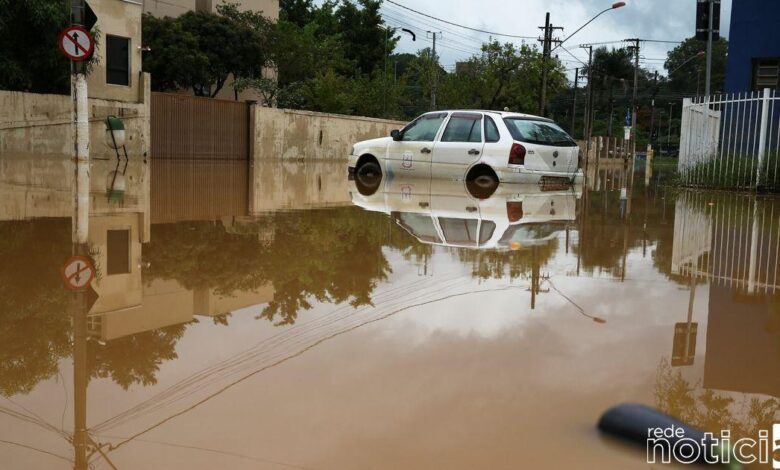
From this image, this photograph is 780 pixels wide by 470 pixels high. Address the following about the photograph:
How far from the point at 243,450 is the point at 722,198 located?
1383cm

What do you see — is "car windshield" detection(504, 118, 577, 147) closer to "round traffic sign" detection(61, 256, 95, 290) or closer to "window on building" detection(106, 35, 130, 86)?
"round traffic sign" detection(61, 256, 95, 290)

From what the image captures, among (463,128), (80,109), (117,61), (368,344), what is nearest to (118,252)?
(368,344)

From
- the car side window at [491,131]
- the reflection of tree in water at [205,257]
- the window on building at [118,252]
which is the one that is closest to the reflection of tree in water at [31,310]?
the window on building at [118,252]

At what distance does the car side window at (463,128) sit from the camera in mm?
14258

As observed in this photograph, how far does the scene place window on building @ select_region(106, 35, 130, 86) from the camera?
24.8 meters

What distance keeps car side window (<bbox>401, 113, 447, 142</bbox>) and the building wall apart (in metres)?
12.4

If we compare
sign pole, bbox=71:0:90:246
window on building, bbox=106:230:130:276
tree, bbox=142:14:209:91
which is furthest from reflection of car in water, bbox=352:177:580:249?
tree, bbox=142:14:209:91

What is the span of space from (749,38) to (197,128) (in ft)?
54.9

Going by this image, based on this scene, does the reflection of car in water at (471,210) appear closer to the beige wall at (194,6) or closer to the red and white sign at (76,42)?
the red and white sign at (76,42)

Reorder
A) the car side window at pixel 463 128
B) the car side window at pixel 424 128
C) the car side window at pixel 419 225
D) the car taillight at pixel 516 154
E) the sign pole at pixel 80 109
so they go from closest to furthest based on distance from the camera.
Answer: the car side window at pixel 419 225 < the car taillight at pixel 516 154 < the car side window at pixel 463 128 < the sign pole at pixel 80 109 < the car side window at pixel 424 128

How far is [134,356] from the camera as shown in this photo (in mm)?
3346

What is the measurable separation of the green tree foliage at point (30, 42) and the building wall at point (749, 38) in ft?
62.4

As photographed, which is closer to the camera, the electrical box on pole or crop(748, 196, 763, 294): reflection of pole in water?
crop(748, 196, 763, 294): reflection of pole in water

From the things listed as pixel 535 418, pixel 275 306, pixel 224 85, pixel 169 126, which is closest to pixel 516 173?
pixel 275 306
